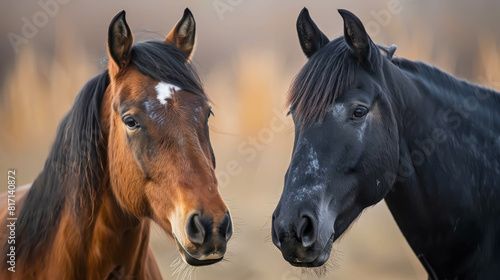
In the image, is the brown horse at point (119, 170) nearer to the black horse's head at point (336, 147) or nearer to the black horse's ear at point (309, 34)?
the black horse's head at point (336, 147)

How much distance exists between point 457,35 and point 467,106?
11.9ft

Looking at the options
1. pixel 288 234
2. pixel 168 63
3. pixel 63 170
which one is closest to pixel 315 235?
pixel 288 234

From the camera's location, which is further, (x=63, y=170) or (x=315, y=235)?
(x=63, y=170)

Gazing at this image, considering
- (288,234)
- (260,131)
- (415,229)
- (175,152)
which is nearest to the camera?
(288,234)

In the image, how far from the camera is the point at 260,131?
5637mm

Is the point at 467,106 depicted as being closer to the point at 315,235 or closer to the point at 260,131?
the point at 315,235

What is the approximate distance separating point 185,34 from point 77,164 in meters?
0.95

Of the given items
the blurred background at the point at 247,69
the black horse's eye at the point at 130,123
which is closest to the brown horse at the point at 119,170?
the black horse's eye at the point at 130,123

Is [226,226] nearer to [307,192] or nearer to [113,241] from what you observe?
[307,192]

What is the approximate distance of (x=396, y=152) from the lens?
2471mm

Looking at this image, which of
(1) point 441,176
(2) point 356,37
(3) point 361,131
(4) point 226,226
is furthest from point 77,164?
(1) point 441,176

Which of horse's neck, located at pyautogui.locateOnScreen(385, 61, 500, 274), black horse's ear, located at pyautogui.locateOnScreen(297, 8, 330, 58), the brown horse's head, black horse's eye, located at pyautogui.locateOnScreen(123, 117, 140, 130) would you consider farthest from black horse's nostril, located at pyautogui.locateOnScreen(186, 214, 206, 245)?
black horse's ear, located at pyautogui.locateOnScreen(297, 8, 330, 58)

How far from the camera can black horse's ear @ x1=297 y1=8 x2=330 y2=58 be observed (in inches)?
107

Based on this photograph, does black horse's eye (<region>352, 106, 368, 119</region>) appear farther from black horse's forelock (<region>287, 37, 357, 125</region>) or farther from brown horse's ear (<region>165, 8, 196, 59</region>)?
brown horse's ear (<region>165, 8, 196, 59</region>)
